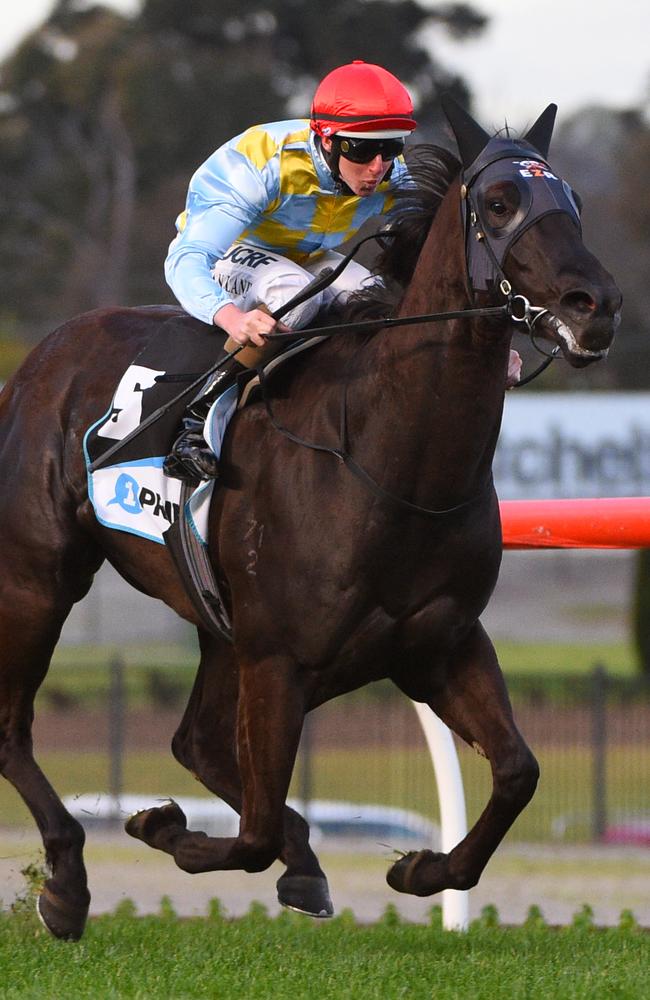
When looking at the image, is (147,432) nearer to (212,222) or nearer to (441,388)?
(212,222)

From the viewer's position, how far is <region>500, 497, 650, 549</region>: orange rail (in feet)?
16.8

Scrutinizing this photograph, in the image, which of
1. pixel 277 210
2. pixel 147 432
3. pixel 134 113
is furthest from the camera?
pixel 134 113

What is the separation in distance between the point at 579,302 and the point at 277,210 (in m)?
1.22

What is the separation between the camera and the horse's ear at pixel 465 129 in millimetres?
4027

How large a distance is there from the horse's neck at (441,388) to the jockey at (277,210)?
0.31 meters

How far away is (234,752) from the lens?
5.05 m

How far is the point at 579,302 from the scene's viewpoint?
3590 millimetres

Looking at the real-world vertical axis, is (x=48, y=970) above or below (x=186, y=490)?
below

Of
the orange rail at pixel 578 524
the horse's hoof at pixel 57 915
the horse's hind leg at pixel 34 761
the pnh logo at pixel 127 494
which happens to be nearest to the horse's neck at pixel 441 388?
the pnh logo at pixel 127 494

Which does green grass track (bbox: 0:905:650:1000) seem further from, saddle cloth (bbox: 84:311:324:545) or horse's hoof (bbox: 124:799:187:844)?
Answer: saddle cloth (bbox: 84:311:324:545)

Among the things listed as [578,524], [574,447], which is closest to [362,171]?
[578,524]

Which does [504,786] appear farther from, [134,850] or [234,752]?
[134,850]

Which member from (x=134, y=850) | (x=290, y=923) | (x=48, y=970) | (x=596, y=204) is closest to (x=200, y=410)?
(x=48, y=970)

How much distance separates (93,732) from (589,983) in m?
14.6
